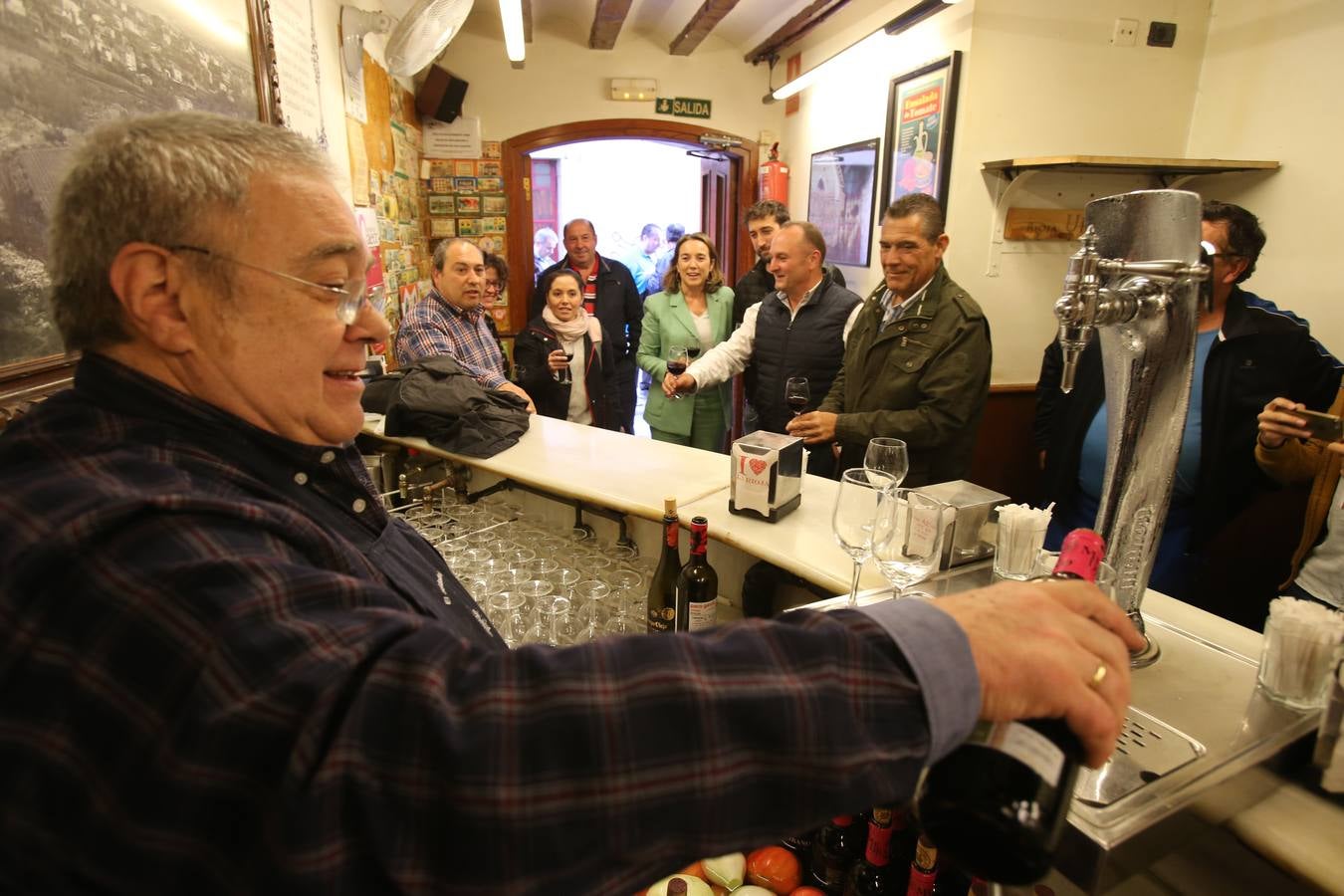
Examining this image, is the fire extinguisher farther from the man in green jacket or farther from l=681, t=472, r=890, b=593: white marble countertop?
l=681, t=472, r=890, b=593: white marble countertop

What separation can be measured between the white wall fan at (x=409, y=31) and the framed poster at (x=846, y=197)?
248 centimetres

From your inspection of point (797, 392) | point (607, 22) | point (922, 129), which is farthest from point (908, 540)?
point (607, 22)

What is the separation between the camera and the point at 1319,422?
1.31 m

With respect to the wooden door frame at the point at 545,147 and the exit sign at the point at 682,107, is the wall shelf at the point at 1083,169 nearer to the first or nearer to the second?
the wooden door frame at the point at 545,147

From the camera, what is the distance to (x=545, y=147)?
18.2 feet

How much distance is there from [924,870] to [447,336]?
290cm

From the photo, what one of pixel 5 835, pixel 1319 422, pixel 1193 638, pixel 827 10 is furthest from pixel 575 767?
pixel 827 10

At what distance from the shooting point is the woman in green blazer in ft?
12.5

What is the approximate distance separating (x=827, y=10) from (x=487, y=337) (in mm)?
3049

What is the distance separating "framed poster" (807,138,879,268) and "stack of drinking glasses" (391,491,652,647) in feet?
10.9

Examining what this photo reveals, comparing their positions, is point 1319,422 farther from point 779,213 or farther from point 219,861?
point 779,213

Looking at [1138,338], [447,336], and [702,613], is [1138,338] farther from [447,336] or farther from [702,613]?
[447,336]

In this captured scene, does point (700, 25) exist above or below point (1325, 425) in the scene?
above

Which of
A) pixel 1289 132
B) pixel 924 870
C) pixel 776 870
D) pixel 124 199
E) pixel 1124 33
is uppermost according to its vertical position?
pixel 1124 33
